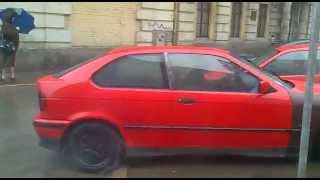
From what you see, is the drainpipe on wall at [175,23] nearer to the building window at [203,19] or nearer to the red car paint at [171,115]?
the building window at [203,19]

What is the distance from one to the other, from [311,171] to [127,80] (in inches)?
94.1

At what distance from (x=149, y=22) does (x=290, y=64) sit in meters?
9.77

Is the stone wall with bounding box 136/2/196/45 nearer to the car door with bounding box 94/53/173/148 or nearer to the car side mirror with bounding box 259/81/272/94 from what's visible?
the car door with bounding box 94/53/173/148

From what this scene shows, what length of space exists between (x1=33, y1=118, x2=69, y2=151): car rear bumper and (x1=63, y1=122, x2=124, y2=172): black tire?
0.35 feet

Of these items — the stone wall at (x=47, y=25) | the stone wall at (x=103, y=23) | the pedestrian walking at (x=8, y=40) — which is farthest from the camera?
the stone wall at (x=103, y=23)

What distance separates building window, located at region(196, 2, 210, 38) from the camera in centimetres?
2039

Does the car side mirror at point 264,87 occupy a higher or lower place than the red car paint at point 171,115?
higher

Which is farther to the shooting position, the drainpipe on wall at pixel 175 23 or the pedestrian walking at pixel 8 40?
the drainpipe on wall at pixel 175 23

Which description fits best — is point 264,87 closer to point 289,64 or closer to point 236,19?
point 289,64

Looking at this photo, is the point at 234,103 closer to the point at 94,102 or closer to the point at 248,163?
the point at 248,163

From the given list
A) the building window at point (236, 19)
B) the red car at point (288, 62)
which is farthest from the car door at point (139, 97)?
the building window at point (236, 19)

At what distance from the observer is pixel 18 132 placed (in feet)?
24.9

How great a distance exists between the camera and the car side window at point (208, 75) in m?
5.86

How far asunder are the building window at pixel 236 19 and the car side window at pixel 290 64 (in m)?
14.1
